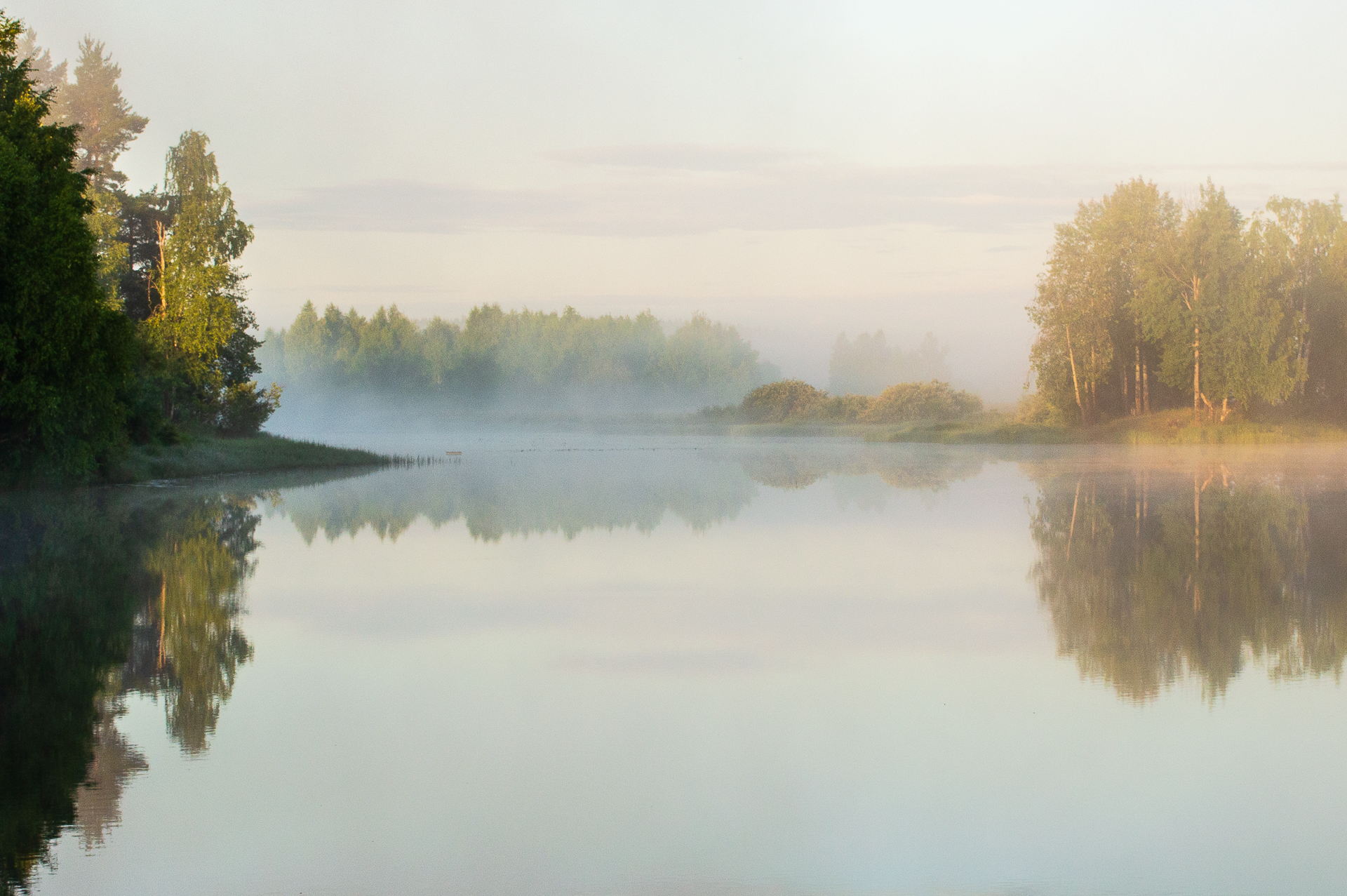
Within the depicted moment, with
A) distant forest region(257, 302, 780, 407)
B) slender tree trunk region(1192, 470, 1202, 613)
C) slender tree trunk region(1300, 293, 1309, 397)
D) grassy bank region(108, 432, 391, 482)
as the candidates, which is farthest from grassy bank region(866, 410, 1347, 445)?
distant forest region(257, 302, 780, 407)

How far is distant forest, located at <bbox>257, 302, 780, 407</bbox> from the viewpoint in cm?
13012

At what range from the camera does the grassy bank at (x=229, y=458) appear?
3161cm

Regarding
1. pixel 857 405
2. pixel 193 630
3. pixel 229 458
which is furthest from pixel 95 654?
pixel 857 405

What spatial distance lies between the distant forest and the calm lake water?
11335cm

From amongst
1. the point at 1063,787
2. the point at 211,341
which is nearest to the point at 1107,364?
the point at 211,341

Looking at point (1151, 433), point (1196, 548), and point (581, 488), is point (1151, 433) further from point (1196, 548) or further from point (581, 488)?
point (1196, 548)

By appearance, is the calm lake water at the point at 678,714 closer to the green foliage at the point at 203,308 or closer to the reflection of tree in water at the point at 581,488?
the reflection of tree in water at the point at 581,488

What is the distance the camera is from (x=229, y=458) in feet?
120

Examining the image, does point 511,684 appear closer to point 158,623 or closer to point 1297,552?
point 158,623

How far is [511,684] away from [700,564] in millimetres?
6403

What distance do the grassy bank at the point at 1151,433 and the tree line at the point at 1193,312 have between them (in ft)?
3.52

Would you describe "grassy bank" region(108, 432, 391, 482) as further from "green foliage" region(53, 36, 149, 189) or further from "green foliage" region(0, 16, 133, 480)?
"green foliage" region(53, 36, 149, 189)

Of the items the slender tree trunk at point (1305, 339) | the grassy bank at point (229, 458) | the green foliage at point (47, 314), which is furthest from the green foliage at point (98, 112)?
the slender tree trunk at point (1305, 339)

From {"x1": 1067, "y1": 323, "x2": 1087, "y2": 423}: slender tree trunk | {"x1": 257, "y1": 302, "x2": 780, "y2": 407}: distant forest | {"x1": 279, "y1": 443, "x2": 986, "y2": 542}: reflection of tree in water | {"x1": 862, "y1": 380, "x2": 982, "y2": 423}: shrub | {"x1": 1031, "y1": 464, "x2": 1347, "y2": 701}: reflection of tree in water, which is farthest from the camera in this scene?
{"x1": 257, "y1": 302, "x2": 780, "y2": 407}: distant forest
